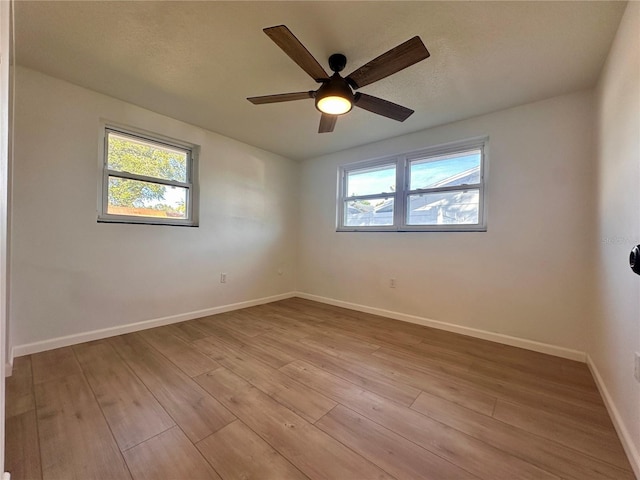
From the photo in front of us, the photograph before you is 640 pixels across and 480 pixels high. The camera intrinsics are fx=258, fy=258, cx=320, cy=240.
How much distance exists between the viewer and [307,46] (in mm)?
1853

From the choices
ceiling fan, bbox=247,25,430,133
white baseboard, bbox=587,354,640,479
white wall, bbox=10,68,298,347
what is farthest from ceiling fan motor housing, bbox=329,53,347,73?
white baseboard, bbox=587,354,640,479

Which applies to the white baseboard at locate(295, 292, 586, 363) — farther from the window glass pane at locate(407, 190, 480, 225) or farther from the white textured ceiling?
the white textured ceiling

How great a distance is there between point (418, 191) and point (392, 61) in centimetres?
193

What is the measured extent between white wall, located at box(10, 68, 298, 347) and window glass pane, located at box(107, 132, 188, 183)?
182 millimetres

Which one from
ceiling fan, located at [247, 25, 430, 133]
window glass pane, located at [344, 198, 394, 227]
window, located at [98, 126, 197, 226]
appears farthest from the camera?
window glass pane, located at [344, 198, 394, 227]

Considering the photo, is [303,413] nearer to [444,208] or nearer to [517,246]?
[517,246]

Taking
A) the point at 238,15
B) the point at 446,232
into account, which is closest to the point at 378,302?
the point at 446,232

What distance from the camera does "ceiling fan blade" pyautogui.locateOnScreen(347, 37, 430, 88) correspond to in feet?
4.77

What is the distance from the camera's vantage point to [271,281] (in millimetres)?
4156

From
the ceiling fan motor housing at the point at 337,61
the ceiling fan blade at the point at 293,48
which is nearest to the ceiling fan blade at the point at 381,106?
the ceiling fan motor housing at the point at 337,61

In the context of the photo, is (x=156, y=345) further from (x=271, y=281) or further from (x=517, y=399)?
(x=517, y=399)

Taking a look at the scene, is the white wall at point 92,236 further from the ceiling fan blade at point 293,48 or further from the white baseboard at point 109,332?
the ceiling fan blade at point 293,48

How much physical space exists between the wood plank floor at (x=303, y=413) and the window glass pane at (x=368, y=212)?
1709mm

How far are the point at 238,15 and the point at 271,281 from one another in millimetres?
3294
